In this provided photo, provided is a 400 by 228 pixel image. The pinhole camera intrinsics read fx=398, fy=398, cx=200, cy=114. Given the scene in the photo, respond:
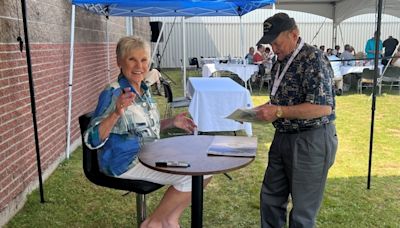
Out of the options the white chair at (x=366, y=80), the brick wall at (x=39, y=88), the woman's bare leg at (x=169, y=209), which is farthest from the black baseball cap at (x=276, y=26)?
the white chair at (x=366, y=80)

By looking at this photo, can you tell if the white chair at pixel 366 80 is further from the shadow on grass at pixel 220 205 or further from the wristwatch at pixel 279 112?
the wristwatch at pixel 279 112

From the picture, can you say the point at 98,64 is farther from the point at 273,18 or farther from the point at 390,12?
the point at 390,12

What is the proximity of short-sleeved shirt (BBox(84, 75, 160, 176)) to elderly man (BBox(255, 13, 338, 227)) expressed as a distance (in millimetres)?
693

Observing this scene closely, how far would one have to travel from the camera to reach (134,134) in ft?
7.68

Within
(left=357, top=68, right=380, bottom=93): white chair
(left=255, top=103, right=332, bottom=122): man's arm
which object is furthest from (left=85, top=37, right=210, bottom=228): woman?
(left=357, top=68, right=380, bottom=93): white chair

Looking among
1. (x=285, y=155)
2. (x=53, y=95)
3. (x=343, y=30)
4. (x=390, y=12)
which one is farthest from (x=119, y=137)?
(x=343, y=30)

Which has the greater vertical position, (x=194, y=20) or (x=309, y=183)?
(x=194, y=20)

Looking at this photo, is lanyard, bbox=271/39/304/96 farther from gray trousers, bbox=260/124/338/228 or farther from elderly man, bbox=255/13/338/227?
gray trousers, bbox=260/124/338/228

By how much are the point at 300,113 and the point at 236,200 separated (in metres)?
1.76

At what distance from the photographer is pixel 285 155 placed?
2.49m

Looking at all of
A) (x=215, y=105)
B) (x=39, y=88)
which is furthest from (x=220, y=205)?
(x=215, y=105)

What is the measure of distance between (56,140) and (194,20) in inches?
619

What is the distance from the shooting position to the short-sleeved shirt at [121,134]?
7.32 ft

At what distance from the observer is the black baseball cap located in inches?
90.4
